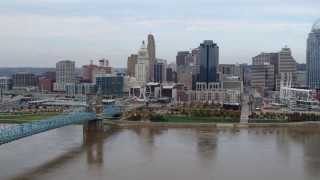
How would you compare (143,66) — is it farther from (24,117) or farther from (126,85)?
(24,117)

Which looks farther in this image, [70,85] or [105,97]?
[70,85]

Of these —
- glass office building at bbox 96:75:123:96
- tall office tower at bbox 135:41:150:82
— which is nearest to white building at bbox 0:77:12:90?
glass office building at bbox 96:75:123:96

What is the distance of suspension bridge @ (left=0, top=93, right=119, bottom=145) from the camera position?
9.71 m

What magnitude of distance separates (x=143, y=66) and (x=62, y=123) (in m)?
25.7

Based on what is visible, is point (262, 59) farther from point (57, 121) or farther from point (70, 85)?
point (57, 121)

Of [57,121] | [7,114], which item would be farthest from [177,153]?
[7,114]

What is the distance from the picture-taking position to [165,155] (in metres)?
11.0

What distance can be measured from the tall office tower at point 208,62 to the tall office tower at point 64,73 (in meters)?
9.27

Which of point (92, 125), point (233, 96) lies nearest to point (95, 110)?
point (92, 125)

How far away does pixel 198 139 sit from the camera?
43.9 feet

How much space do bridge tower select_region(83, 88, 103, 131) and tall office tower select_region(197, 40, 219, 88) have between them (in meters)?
19.2

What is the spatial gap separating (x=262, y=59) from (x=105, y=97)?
16.4 meters

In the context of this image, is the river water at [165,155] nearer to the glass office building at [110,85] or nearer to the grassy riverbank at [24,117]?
the grassy riverbank at [24,117]

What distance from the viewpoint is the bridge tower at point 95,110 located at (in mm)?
15164
